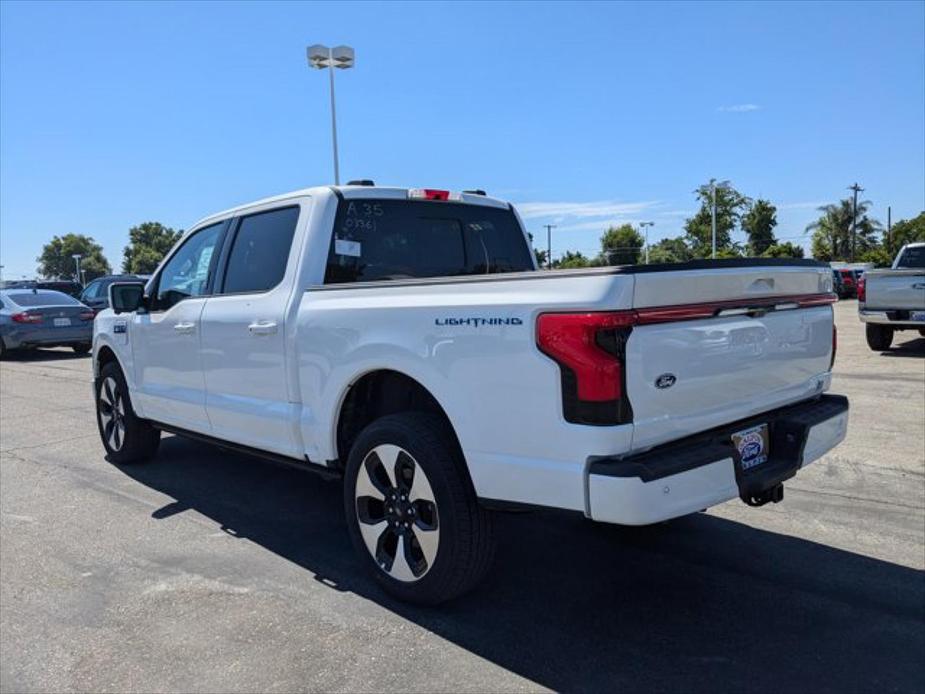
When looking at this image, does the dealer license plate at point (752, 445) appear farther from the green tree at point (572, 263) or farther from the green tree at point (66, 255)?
the green tree at point (66, 255)

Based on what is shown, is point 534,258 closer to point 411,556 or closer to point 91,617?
point 411,556

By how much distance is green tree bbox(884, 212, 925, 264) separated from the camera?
75.4 m

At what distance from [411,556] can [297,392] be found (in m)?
1.13

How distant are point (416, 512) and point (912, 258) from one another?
13.9 m

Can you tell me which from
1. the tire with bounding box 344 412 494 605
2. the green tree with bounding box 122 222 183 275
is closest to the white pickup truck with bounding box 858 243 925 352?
the tire with bounding box 344 412 494 605

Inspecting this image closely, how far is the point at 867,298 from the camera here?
513 inches

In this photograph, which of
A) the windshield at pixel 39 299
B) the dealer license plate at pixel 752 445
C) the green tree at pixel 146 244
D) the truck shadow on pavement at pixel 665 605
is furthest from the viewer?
the green tree at pixel 146 244

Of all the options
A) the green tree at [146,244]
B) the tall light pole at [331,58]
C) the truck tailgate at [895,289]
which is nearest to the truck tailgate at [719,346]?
the truck tailgate at [895,289]

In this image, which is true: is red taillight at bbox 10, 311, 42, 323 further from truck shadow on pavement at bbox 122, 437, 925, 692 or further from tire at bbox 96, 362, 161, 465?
truck shadow on pavement at bbox 122, 437, 925, 692

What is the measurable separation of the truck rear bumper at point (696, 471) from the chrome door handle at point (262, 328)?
217 centimetres

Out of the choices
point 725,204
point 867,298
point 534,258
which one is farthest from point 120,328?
point 725,204

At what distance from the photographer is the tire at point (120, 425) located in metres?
6.14

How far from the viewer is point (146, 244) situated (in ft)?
401

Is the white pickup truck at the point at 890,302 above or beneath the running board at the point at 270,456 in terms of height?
above
